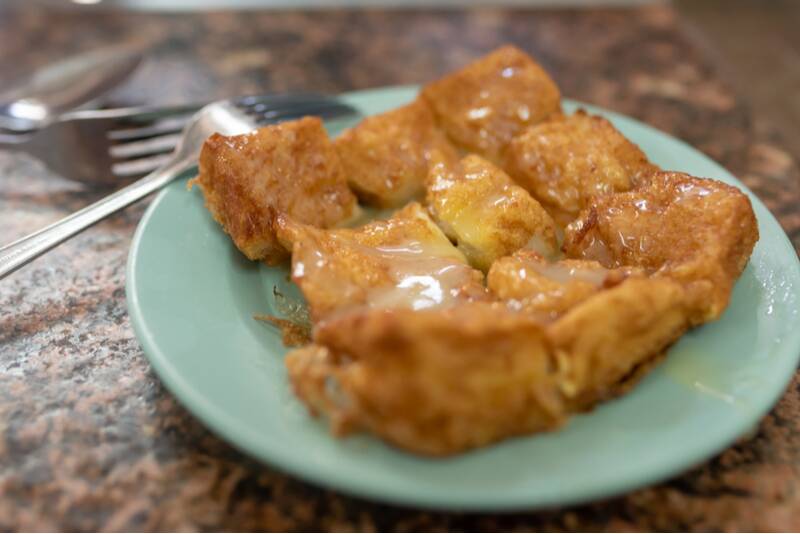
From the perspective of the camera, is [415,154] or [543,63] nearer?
[415,154]

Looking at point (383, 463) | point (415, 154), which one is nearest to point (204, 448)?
point (383, 463)

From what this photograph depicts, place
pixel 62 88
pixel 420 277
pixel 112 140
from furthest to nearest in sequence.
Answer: pixel 62 88
pixel 112 140
pixel 420 277

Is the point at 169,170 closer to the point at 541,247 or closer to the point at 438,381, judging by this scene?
the point at 541,247

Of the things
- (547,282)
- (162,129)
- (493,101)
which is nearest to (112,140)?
(162,129)

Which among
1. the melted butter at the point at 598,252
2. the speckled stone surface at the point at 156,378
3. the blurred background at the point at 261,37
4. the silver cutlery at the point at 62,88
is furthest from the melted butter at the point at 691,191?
the silver cutlery at the point at 62,88

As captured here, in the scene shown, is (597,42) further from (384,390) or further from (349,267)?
(384,390)

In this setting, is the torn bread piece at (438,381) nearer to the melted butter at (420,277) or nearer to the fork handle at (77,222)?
the melted butter at (420,277)
